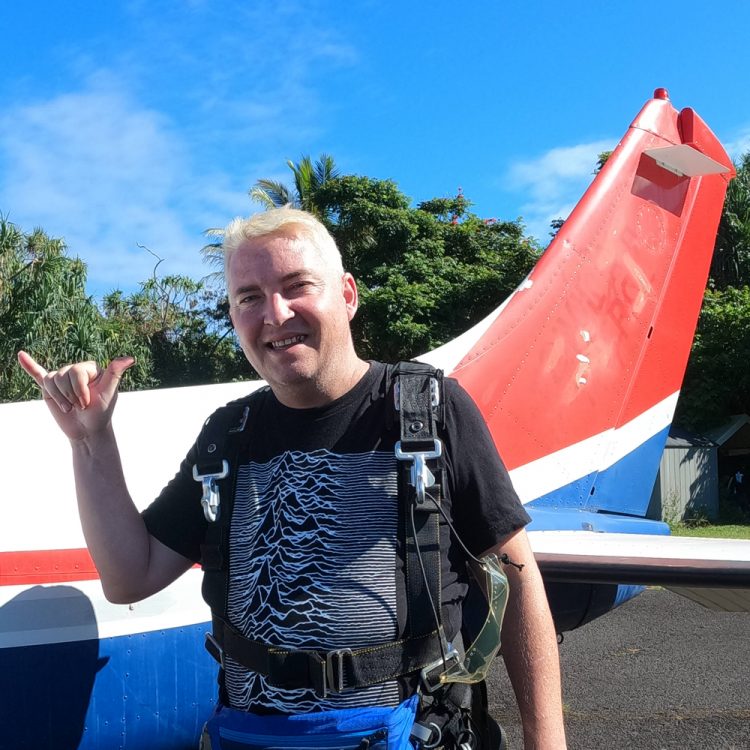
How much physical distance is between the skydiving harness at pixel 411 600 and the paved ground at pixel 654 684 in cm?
279

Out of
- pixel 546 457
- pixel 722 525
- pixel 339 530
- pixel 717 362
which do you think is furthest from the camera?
pixel 717 362

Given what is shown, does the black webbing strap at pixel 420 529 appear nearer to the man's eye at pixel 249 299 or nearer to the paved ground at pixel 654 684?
the man's eye at pixel 249 299

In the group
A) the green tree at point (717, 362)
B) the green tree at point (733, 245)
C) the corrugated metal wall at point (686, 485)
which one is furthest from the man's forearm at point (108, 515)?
the green tree at point (733, 245)

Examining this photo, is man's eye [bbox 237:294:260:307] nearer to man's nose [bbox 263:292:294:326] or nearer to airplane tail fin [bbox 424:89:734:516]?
man's nose [bbox 263:292:294:326]

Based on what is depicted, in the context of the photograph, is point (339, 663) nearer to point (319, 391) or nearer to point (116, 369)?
point (319, 391)

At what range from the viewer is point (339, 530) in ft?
4.67

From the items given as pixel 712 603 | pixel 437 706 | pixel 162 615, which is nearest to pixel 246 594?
pixel 437 706

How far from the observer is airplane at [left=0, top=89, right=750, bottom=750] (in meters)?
2.46

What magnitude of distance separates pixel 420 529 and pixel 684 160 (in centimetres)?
436

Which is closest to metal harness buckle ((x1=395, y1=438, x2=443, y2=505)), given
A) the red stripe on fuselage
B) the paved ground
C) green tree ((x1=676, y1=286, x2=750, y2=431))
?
the red stripe on fuselage

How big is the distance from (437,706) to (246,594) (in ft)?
1.29

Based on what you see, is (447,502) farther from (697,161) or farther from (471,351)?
(697,161)

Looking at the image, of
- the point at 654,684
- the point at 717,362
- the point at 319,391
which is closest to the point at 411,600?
the point at 319,391

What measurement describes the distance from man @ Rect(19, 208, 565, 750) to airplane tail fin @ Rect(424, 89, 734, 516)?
2490 millimetres
